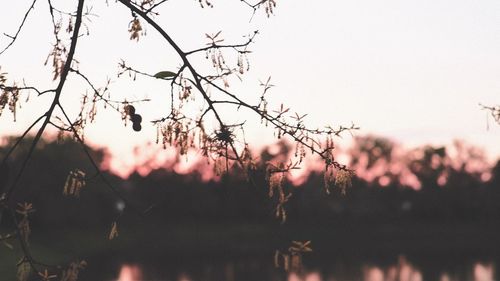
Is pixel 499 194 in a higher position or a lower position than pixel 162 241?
higher

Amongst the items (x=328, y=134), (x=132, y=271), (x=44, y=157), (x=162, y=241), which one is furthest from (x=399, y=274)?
(x=328, y=134)

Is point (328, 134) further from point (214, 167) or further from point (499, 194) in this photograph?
point (499, 194)

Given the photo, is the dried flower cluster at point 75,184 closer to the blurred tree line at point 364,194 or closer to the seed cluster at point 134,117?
Answer: the seed cluster at point 134,117

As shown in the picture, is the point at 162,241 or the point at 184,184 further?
the point at 184,184

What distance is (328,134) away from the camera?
114 inches

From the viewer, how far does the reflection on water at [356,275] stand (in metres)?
37.2

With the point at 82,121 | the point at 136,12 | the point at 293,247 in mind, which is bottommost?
the point at 293,247

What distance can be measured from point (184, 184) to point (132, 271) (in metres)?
30.7

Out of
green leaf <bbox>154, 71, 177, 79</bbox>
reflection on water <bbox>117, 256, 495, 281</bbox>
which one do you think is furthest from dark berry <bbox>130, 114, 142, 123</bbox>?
reflection on water <bbox>117, 256, 495, 281</bbox>

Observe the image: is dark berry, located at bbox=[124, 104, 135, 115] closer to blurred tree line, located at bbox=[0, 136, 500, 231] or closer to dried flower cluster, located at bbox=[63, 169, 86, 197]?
dried flower cluster, located at bbox=[63, 169, 86, 197]

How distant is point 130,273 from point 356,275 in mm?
11331

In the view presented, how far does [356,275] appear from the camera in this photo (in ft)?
128

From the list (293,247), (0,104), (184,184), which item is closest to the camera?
(293,247)

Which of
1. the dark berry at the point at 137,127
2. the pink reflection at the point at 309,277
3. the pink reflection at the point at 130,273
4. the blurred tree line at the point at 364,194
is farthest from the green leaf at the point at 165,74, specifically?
the blurred tree line at the point at 364,194
